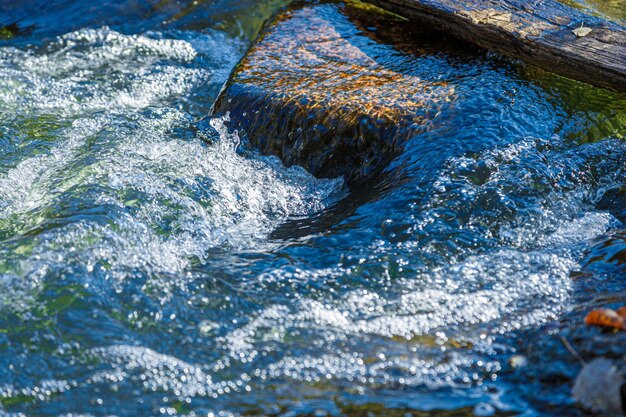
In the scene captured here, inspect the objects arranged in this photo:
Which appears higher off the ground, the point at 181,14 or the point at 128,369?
the point at 181,14

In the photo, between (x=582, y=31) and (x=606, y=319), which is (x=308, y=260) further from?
(x=582, y=31)

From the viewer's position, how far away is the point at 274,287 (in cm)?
322

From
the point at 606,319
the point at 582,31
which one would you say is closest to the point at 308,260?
the point at 606,319

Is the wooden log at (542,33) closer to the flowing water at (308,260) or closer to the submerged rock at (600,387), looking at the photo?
the flowing water at (308,260)

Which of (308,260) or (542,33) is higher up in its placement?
(542,33)

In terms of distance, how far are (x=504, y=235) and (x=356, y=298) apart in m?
0.89

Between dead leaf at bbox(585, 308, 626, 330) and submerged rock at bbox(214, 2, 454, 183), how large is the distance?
1669mm

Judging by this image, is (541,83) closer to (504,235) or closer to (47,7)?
(504,235)

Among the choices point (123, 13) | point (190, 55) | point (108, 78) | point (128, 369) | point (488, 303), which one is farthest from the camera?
point (123, 13)

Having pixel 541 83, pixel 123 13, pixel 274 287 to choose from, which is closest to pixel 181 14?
pixel 123 13

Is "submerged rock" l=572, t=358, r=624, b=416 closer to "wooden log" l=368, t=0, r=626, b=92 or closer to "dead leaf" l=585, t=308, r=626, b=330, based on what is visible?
"dead leaf" l=585, t=308, r=626, b=330

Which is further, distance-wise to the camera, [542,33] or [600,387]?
[542,33]

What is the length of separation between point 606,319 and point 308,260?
1.37 m

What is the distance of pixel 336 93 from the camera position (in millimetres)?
4484
